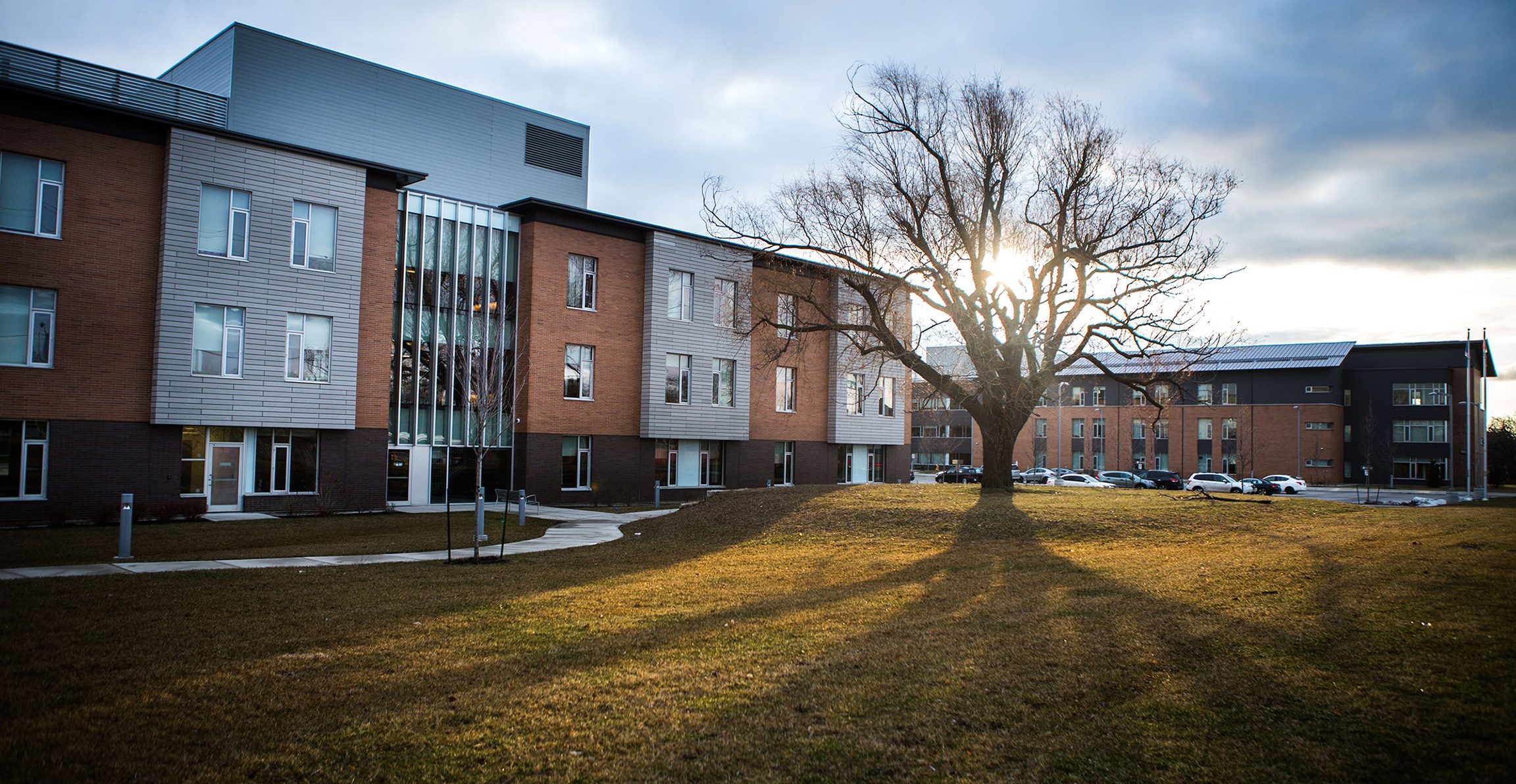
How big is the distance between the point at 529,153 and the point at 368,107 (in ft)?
24.2

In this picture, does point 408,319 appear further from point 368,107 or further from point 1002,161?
point 1002,161

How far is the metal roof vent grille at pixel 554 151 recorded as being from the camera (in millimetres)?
42469

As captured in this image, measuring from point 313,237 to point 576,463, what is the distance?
12.6 meters

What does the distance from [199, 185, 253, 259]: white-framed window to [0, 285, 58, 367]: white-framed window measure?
156 inches

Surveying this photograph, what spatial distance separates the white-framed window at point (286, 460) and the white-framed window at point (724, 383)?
16.6m

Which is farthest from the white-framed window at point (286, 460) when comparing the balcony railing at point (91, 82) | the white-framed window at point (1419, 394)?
the white-framed window at point (1419, 394)

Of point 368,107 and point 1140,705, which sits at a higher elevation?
point 368,107

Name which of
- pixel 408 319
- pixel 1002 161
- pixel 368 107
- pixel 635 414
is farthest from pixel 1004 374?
pixel 368 107

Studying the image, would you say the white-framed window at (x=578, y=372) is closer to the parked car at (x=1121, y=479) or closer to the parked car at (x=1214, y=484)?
the parked car at (x=1214, y=484)

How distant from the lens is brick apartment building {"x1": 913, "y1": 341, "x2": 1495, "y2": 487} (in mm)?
75000

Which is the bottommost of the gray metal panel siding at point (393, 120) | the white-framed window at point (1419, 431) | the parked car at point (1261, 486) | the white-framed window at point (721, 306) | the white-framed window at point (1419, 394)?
the parked car at point (1261, 486)

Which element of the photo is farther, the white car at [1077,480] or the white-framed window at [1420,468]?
the white-framed window at [1420,468]

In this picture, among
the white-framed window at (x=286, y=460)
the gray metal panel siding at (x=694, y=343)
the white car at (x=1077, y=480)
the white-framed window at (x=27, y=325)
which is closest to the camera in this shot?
the white-framed window at (x=27, y=325)

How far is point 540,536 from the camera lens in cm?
2161
